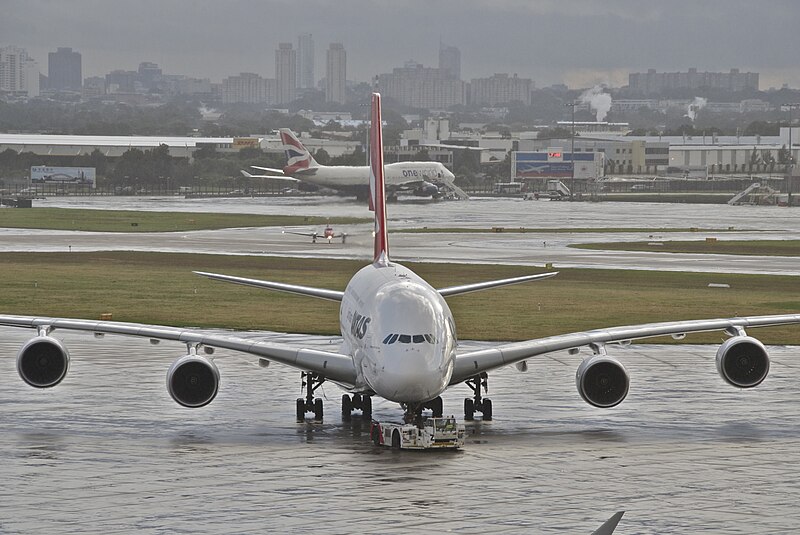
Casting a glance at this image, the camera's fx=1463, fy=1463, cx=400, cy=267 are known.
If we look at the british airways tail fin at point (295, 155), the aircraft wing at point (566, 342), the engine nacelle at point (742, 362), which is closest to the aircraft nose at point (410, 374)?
the aircraft wing at point (566, 342)

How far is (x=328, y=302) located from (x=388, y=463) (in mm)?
33234

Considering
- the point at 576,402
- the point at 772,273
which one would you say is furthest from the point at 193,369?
the point at 772,273

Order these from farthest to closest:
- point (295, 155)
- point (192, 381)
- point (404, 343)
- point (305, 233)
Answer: point (295, 155) → point (305, 233) → point (192, 381) → point (404, 343)

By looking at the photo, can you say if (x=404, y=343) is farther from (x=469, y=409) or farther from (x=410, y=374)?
(x=469, y=409)

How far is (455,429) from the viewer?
3027 centimetres

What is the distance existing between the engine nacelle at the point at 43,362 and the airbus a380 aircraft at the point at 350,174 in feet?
459

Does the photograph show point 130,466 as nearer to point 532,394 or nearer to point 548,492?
point 548,492

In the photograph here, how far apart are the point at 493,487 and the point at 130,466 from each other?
7173 mm

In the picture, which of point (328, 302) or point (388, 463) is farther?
point (328, 302)

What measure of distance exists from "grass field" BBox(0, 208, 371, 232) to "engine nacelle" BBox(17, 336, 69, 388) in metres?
83.3

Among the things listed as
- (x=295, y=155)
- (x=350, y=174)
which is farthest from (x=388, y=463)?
(x=295, y=155)

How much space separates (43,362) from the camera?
33.0 meters

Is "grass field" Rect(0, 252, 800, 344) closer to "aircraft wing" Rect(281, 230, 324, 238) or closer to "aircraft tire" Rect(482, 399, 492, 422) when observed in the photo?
"aircraft tire" Rect(482, 399, 492, 422)

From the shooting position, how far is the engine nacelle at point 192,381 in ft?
103
